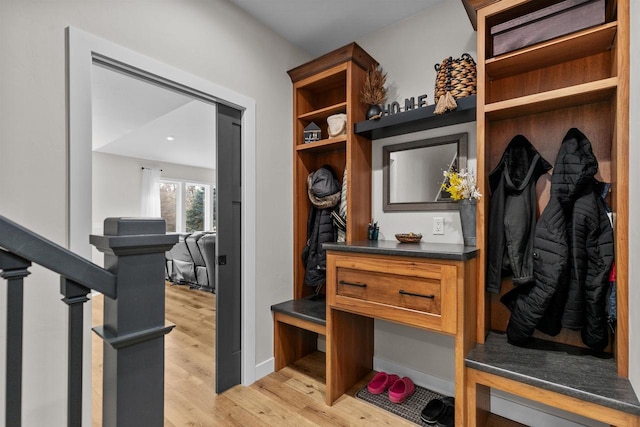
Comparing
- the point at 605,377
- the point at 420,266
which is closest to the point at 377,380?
the point at 420,266

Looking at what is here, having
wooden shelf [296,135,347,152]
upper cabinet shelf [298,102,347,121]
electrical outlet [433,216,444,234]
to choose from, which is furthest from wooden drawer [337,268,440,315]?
upper cabinet shelf [298,102,347,121]

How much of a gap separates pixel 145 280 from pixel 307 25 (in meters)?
2.32

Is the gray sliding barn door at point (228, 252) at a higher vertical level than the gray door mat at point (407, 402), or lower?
higher

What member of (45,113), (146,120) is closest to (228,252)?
(45,113)

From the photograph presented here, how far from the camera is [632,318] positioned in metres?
1.27

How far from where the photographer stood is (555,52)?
1.62m

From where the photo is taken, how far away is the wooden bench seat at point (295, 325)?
2.23m

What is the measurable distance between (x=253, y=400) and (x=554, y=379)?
1.68 m

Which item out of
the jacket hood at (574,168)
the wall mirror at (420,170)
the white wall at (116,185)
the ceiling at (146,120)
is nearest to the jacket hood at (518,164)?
the jacket hood at (574,168)

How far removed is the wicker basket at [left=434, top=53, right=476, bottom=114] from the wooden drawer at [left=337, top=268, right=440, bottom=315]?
0.99m

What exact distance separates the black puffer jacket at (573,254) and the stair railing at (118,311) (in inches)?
65.1

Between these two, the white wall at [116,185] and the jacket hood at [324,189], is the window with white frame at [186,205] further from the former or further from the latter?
the jacket hood at [324,189]

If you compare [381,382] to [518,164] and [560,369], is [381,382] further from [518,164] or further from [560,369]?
[518,164]

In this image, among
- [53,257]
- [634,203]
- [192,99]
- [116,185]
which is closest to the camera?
[53,257]
